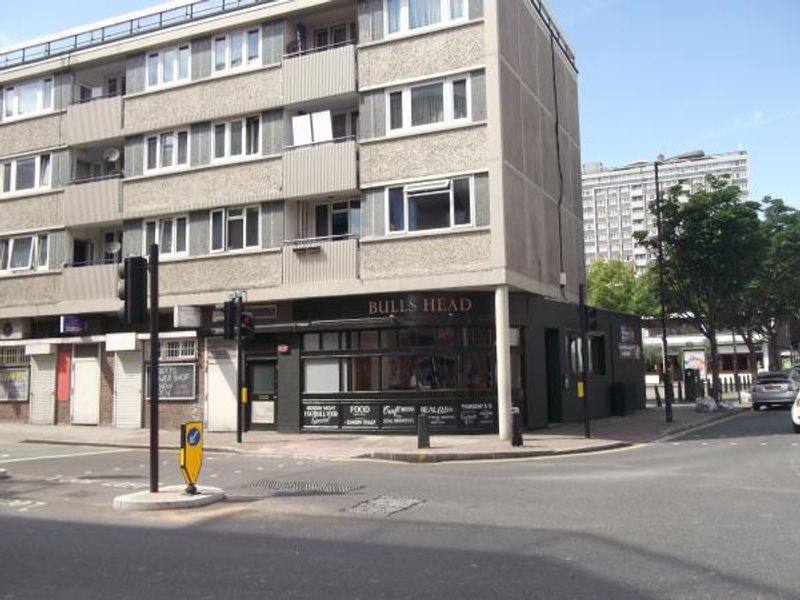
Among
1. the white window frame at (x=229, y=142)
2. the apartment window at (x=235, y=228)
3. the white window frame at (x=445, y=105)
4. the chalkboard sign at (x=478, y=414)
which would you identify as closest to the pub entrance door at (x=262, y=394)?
the apartment window at (x=235, y=228)

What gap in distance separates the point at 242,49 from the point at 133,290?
14.6 metres

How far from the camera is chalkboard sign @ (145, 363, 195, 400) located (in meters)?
23.6

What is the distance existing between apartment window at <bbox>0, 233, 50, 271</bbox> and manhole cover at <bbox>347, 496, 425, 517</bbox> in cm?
1963

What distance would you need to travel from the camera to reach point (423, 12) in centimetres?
2134

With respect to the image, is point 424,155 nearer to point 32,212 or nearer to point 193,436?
point 193,436

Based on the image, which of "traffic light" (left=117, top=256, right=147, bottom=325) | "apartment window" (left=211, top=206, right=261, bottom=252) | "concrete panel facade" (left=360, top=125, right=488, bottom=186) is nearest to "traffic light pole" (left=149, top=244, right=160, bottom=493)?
"traffic light" (left=117, top=256, right=147, bottom=325)

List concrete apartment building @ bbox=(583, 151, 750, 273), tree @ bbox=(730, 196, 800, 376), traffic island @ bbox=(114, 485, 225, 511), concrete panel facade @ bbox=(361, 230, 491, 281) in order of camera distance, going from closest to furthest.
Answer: traffic island @ bbox=(114, 485, 225, 511)
concrete panel facade @ bbox=(361, 230, 491, 281)
tree @ bbox=(730, 196, 800, 376)
concrete apartment building @ bbox=(583, 151, 750, 273)

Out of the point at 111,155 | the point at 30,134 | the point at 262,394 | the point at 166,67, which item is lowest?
the point at 262,394

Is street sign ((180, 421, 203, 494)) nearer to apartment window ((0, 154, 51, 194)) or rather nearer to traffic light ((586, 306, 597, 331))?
traffic light ((586, 306, 597, 331))

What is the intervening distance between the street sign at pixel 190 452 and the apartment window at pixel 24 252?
17927 millimetres

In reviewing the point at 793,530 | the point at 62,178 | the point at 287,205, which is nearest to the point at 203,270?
the point at 287,205

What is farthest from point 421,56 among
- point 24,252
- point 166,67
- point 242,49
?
point 24,252

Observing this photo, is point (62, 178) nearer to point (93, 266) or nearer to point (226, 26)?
point (93, 266)

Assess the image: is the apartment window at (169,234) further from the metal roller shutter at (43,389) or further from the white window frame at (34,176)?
the metal roller shutter at (43,389)
